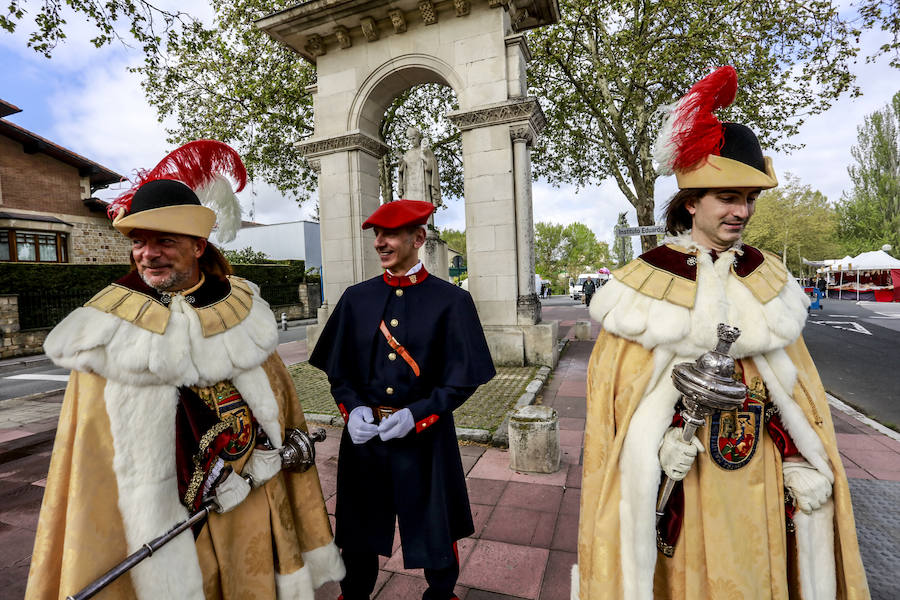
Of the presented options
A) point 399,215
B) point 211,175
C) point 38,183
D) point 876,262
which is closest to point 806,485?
point 399,215

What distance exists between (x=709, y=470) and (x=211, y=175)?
2.56 m

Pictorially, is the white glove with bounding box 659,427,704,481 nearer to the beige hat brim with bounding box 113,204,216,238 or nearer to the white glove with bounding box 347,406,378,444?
the white glove with bounding box 347,406,378,444

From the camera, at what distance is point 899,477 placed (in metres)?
3.77

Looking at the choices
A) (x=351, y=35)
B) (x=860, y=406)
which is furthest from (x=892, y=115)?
(x=351, y=35)

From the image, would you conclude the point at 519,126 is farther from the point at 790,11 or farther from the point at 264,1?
the point at 264,1

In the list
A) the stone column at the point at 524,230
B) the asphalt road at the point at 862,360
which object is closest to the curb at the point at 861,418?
the asphalt road at the point at 862,360

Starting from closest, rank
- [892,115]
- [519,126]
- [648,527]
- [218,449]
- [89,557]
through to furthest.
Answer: [89,557] → [648,527] → [218,449] → [519,126] → [892,115]

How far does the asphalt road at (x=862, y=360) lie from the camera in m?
6.19

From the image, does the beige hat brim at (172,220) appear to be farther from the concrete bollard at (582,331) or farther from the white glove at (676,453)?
the concrete bollard at (582,331)

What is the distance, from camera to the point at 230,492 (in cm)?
167

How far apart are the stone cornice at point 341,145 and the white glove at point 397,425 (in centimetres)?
840

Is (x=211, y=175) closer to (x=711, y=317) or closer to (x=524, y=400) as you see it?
(x=711, y=317)

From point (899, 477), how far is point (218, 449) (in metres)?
5.47

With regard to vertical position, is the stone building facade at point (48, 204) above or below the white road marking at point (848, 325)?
above
